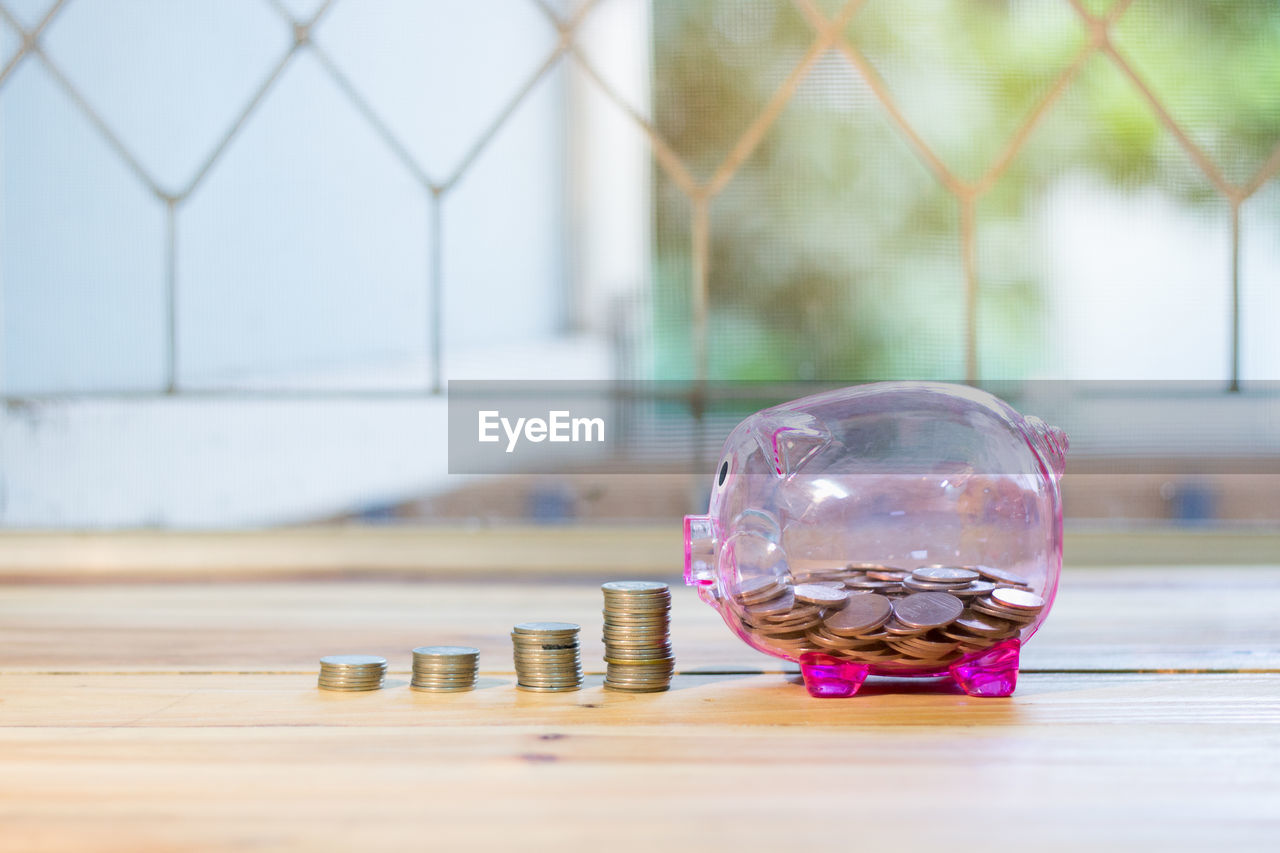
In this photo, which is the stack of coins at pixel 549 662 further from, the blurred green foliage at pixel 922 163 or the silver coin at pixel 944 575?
the blurred green foliage at pixel 922 163

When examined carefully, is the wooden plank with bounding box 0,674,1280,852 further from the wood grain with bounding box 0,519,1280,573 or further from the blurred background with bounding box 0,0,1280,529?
the blurred background with bounding box 0,0,1280,529

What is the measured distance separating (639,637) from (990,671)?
0.23 meters

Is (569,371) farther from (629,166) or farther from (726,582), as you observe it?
(726,582)

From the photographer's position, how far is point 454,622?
1137 mm

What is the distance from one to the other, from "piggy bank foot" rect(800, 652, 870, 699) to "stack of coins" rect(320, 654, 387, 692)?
291 millimetres

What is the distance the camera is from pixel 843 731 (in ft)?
2.43

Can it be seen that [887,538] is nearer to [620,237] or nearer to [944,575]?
[944,575]

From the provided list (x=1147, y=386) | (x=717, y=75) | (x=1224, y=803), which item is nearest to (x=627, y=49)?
(x=717, y=75)

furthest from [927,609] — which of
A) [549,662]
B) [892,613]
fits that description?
[549,662]

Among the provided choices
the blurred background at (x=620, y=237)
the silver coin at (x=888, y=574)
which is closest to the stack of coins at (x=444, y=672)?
the silver coin at (x=888, y=574)

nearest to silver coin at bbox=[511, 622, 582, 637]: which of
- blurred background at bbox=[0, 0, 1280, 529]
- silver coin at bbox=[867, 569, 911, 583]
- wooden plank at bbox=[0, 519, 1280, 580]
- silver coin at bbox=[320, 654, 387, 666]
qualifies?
silver coin at bbox=[320, 654, 387, 666]

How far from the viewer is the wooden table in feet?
1.88

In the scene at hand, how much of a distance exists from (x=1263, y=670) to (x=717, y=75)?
114 cm

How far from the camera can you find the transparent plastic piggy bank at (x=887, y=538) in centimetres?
81
